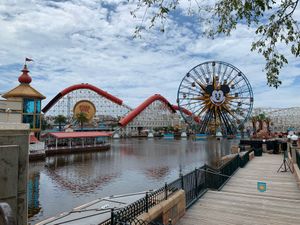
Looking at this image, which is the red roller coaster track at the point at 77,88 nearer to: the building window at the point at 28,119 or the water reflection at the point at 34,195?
the building window at the point at 28,119

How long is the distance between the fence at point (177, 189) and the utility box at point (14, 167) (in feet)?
5.60

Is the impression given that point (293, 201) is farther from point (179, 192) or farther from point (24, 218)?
point (24, 218)

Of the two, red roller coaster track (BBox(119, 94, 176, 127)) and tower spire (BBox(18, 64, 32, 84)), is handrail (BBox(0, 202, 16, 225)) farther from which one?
red roller coaster track (BBox(119, 94, 176, 127))

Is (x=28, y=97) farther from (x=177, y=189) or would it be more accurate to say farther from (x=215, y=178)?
(x=177, y=189)

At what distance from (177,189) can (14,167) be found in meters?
5.63

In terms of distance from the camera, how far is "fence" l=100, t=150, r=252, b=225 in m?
4.74

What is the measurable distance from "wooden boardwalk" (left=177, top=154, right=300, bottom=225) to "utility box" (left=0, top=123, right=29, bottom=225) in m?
4.54

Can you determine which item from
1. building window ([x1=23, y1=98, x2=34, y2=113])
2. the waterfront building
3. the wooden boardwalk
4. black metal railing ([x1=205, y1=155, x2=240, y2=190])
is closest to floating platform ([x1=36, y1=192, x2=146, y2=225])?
the wooden boardwalk

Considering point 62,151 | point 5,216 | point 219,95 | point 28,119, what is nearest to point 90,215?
point 5,216

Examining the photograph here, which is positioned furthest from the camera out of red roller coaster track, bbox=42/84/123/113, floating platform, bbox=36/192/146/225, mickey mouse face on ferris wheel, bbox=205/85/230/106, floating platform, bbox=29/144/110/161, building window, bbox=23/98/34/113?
red roller coaster track, bbox=42/84/123/113

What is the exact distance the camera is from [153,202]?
246 inches

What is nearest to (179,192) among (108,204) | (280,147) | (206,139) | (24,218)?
(108,204)

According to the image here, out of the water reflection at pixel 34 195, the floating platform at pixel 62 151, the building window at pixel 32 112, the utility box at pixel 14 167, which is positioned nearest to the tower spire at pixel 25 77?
the building window at pixel 32 112

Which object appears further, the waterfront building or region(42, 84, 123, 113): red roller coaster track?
region(42, 84, 123, 113): red roller coaster track
